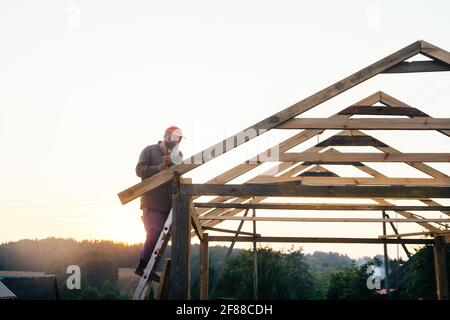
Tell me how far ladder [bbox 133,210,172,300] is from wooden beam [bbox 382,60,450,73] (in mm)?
→ 3155

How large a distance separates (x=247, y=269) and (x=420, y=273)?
54.3 feet

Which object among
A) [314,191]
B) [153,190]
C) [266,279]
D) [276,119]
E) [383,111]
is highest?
[383,111]

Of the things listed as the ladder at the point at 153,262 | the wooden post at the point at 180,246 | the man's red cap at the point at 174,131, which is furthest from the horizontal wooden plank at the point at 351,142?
the ladder at the point at 153,262

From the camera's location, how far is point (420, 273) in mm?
14656

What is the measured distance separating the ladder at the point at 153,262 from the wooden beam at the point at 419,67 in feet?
10.4

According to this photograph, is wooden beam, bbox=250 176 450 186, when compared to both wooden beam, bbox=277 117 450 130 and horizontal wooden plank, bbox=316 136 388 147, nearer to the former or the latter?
horizontal wooden plank, bbox=316 136 388 147

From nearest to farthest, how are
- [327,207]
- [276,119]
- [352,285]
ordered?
[276,119]
[327,207]
[352,285]

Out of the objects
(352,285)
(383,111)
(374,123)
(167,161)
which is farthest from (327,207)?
(352,285)

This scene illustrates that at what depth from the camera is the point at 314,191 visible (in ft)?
17.2

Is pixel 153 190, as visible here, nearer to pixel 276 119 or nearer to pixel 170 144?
pixel 170 144

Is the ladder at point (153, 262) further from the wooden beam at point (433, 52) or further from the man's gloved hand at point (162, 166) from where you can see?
the wooden beam at point (433, 52)

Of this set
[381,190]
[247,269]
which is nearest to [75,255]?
[247,269]

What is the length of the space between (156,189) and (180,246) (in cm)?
103

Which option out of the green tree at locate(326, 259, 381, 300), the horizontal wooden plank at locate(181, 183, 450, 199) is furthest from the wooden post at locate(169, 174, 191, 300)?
the green tree at locate(326, 259, 381, 300)
